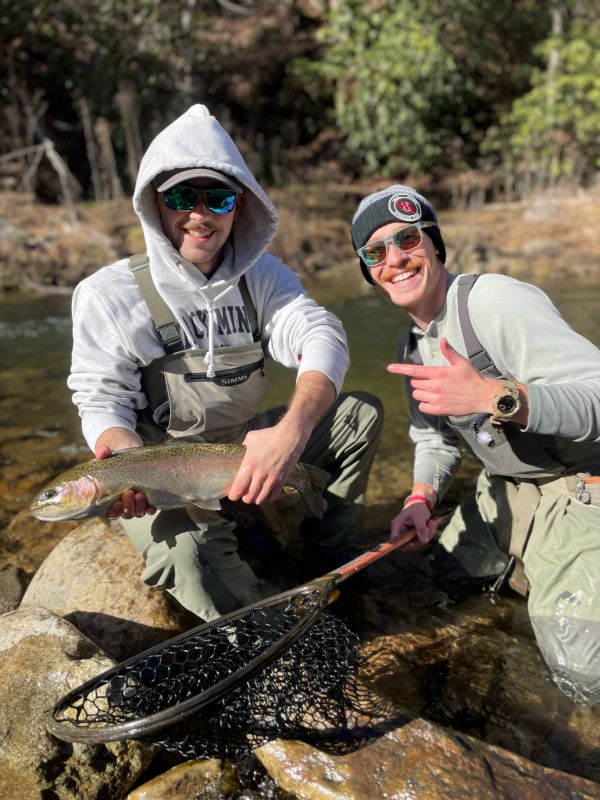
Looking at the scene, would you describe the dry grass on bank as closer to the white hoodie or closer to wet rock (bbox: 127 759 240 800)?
the white hoodie

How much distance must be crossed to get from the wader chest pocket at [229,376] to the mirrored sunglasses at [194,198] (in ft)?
2.61

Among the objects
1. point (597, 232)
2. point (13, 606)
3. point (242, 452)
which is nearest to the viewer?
point (242, 452)

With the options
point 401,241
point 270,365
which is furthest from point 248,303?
point 270,365

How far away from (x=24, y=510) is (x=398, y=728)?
130 inches

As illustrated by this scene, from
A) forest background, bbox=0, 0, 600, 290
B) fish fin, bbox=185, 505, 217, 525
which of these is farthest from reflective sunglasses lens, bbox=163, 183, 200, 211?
forest background, bbox=0, 0, 600, 290

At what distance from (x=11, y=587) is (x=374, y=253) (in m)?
2.80

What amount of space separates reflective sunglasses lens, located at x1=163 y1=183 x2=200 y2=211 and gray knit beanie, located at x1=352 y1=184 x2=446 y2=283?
2.81 ft

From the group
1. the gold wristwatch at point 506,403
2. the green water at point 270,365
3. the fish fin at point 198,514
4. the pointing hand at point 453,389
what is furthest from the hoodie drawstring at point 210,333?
the green water at point 270,365

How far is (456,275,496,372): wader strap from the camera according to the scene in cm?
307

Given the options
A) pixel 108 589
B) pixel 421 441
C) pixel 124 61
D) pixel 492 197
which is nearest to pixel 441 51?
pixel 492 197

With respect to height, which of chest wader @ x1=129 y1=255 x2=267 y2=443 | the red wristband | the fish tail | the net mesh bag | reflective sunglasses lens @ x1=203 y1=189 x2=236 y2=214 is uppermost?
reflective sunglasses lens @ x1=203 y1=189 x2=236 y2=214

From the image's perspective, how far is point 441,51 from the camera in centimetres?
1906

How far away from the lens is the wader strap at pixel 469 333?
307 centimetres

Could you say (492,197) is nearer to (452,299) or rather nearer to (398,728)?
(452,299)
